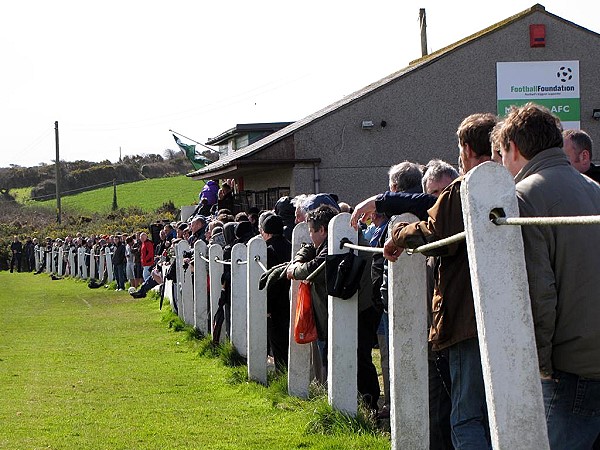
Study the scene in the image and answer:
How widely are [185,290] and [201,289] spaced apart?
2167 mm

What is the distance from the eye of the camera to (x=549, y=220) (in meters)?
3.52

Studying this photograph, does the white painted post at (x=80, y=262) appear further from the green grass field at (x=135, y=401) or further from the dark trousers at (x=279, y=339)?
the dark trousers at (x=279, y=339)

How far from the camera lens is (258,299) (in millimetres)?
11219

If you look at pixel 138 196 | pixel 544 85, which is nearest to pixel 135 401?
pixel 544 85

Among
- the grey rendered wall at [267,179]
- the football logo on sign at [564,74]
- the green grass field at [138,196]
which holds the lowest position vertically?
the grey rendered wall at [267,179]

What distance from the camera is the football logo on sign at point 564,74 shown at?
2636 centimetres

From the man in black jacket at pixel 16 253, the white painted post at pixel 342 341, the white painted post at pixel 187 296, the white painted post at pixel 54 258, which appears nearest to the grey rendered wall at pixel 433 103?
the white painted post at pixel 187 296

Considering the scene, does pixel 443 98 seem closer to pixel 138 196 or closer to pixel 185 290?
pixel 185 290

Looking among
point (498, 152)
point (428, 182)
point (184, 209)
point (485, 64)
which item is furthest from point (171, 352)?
point (184, 209)

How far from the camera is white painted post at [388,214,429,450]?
241 inches

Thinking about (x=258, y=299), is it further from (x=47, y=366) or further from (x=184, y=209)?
(x=184, y=209)

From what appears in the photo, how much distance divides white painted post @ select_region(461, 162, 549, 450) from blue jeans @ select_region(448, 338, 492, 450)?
146 centimetres

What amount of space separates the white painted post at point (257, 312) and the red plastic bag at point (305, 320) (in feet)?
6.33

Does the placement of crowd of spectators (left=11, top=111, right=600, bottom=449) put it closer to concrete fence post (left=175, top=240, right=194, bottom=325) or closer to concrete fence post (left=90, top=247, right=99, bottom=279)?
concrete fence post (left=175, top=240, right=194, bottom=325)
